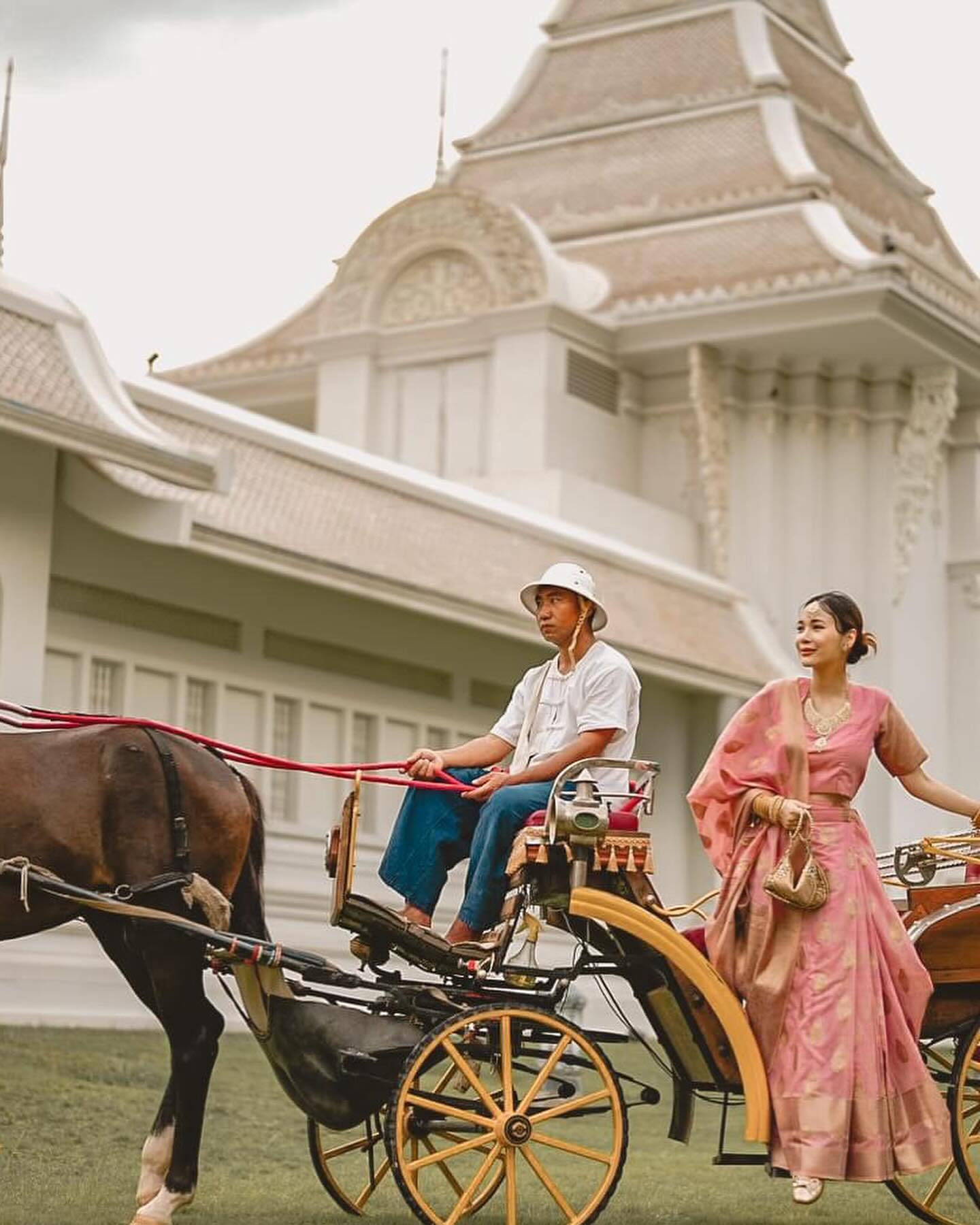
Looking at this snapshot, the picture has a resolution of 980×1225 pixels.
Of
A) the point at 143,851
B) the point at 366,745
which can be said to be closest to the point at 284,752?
the point at 366,745

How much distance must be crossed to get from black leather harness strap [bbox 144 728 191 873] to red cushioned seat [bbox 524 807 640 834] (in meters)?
1.17

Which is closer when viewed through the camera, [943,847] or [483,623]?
[943,847]

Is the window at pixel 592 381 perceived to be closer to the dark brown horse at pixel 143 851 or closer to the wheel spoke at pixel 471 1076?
the dark brown horse at pixel 143 851

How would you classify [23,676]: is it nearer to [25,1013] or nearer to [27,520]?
[27,520]

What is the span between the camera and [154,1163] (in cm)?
668

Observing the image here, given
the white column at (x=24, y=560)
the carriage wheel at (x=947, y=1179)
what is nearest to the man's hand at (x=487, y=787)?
the carriage wheel at (x=947, y=1179)

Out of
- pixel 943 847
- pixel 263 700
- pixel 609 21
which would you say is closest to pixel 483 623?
pixel 263 700

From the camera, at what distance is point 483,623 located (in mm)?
15922

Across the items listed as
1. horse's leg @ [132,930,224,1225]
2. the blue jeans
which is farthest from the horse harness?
the blue jeans

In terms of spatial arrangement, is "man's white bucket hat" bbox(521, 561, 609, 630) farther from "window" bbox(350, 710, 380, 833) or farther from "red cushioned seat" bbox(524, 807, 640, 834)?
"window" bbox(350, 710, 380, 833)

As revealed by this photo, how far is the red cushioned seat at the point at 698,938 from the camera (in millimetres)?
6801

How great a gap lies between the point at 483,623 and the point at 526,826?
30.8 ft

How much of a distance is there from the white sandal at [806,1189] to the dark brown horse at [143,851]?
188 cm

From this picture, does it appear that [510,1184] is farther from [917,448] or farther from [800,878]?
[917,448]
